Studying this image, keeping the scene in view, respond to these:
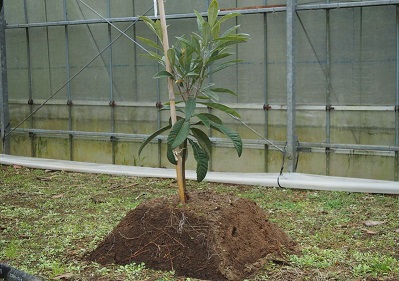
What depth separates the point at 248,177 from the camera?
811 cm

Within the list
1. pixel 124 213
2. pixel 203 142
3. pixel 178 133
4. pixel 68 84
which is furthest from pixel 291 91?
pixel 68 84

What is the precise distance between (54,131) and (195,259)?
6094mm

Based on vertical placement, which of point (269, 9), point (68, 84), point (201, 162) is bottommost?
point (201, 162)

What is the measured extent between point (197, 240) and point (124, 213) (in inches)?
79.3

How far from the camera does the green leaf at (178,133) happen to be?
4.82 metres

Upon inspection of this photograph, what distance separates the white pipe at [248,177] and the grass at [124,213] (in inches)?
4.7

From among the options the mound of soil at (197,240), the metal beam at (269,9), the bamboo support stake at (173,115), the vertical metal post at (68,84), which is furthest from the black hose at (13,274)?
the vertical metal post at (68,84)

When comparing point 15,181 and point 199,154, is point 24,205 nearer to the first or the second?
point 15,181

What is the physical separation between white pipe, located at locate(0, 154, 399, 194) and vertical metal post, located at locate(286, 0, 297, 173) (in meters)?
0.29

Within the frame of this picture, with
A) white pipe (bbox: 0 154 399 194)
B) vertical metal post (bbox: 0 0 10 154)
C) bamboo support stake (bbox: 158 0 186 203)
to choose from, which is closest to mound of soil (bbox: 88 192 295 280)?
bamboo support stake (bbox: 158 0 186 203)

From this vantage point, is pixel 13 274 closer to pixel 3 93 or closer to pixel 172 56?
pixel 172 56

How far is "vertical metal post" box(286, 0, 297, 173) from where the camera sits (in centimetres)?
801

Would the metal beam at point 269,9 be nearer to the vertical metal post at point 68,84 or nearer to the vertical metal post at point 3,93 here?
the vertical metal post at point 68,84

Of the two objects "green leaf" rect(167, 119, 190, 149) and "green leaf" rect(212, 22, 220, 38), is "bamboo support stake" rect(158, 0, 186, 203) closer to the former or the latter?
"green leaf" rect(167, 119, 190, 149)
